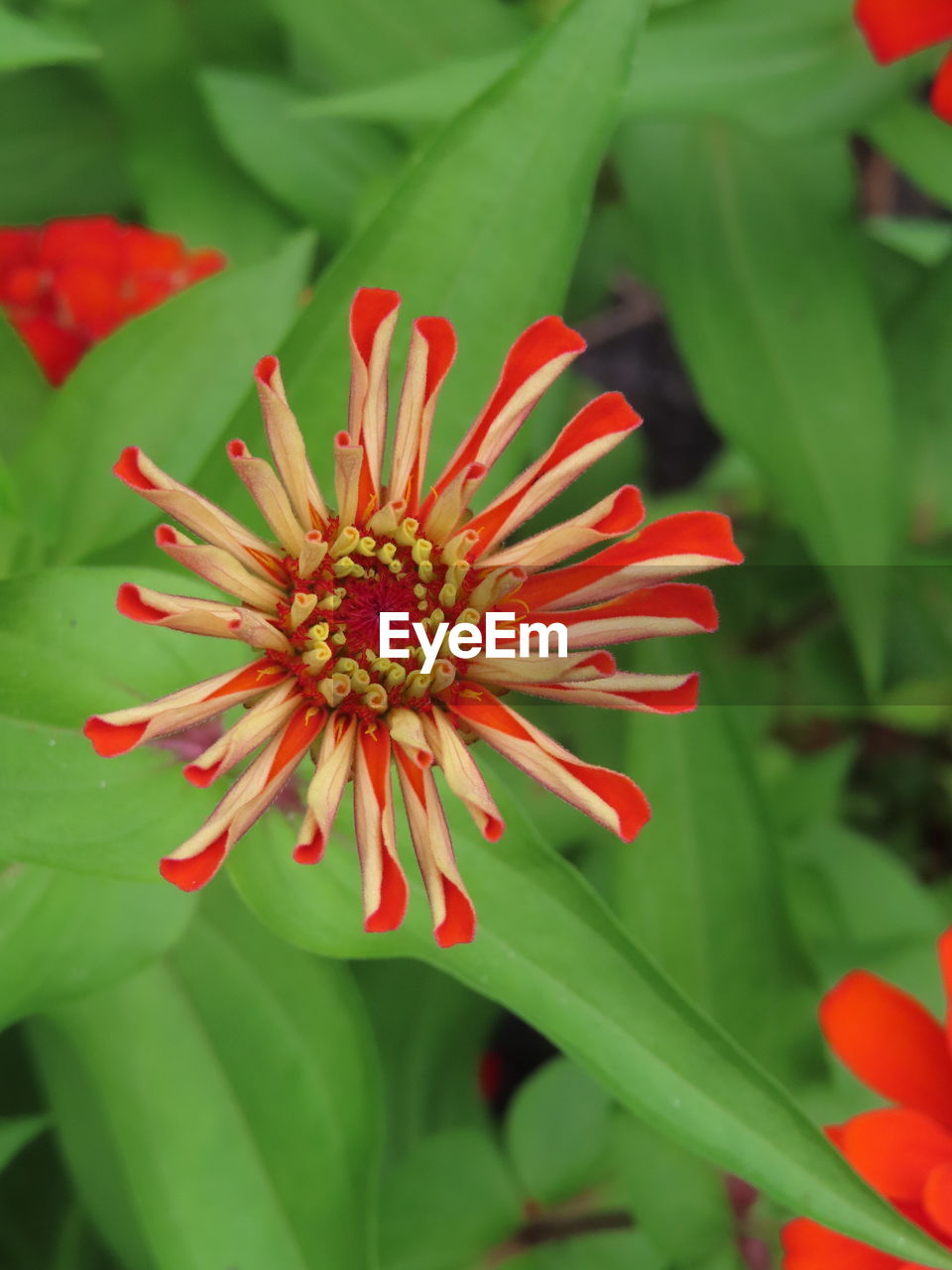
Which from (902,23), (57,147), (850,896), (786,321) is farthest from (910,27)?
(57,147)

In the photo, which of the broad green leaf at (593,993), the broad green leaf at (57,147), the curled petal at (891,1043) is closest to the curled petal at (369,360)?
the broad green leaf at (593,993)

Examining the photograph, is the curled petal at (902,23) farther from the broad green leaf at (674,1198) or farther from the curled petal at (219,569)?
the broad green leaf at (674,1198)

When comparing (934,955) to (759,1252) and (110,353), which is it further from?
(110,353)

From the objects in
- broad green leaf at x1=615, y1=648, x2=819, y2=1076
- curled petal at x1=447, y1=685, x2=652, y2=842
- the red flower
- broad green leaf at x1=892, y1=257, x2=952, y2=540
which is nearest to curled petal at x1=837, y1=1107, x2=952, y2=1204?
broad green leaf at x1=615, y1=648, x2=819, y2=1076

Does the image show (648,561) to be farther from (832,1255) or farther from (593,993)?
(832,1255)

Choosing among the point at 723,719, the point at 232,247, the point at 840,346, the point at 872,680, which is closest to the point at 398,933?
the point at 723,719

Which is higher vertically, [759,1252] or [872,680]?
[872,680]

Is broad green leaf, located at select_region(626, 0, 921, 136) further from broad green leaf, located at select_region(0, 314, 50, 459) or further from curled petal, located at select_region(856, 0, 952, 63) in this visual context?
Result: broad green leaf, located at select_region(0, 314, 50, 459)
